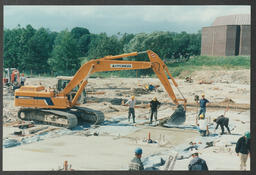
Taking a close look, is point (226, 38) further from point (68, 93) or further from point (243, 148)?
point (243, 148)

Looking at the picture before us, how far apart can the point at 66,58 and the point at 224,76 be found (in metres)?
18.0

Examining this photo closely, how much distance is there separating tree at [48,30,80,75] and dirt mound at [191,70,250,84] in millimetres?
13998

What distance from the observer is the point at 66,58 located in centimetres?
3566

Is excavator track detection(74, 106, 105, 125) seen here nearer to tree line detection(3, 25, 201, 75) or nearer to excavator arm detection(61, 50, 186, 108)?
excavator arm detection(61, 50, 186, 108)

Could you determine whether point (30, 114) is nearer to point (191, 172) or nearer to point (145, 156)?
point (145, 156)

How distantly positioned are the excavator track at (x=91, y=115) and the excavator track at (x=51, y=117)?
1.05 metres

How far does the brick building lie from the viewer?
4297 centimetres

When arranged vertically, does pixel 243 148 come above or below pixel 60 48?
below

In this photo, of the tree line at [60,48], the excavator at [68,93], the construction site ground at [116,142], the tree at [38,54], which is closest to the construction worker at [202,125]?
the construction site ground at [116,142]

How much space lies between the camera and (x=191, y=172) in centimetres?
1003

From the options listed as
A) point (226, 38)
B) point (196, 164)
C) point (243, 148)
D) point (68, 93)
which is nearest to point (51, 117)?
point (68, 93)

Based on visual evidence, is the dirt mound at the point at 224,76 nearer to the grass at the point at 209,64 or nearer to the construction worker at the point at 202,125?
the grass at the point at 209,64

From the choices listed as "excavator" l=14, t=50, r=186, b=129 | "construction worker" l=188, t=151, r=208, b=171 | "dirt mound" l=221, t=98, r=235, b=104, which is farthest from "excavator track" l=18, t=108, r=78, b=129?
"dirt mound" l=221, t=98, r=235, b=104

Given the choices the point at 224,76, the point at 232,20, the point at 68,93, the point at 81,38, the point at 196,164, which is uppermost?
the point at 232,20
